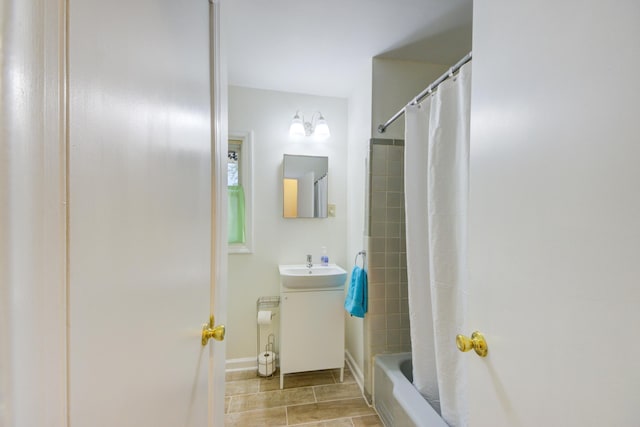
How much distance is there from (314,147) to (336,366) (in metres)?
1.77

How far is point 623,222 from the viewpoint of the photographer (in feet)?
1.28

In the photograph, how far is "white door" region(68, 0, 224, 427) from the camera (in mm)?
318

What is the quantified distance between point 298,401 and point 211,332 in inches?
52.0

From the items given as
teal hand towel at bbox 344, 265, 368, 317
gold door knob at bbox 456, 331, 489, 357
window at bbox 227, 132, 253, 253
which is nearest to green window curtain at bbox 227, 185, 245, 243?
window at bbox 227, 132, 253, 253

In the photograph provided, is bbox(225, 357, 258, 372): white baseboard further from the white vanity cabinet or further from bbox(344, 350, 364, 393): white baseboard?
bbox(344, 350, 364, 393): white baseboard

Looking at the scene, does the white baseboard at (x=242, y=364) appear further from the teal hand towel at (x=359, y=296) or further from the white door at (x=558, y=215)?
the white door at (x=558, y=215)

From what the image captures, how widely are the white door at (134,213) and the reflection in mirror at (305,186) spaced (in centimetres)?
146

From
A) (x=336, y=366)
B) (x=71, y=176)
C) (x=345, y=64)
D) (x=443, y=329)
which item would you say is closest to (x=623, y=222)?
(x=71, y=176)

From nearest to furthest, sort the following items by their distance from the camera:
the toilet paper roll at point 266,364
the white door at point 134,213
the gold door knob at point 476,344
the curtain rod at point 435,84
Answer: the white door at point 134,213
the gold door knob at point 476,344
the curtain rod at point 435,84
the toilet paper roll at point 266,364

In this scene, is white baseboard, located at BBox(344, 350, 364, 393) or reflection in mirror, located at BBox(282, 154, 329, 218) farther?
reflection in mirror, located at BBox(282, 154, 329, 218)

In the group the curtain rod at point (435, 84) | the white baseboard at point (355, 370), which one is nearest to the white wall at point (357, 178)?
the white baseboard at point (355, 370)

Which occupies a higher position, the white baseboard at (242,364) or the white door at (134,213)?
the white door at (134,213)

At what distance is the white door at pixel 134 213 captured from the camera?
0.32m

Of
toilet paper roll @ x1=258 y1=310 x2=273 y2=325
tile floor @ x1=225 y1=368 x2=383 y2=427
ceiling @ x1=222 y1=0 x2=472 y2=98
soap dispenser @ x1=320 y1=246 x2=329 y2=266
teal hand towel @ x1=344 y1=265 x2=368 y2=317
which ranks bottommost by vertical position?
tile floor @ x1=225 y1=368 x2=383 y2=427
